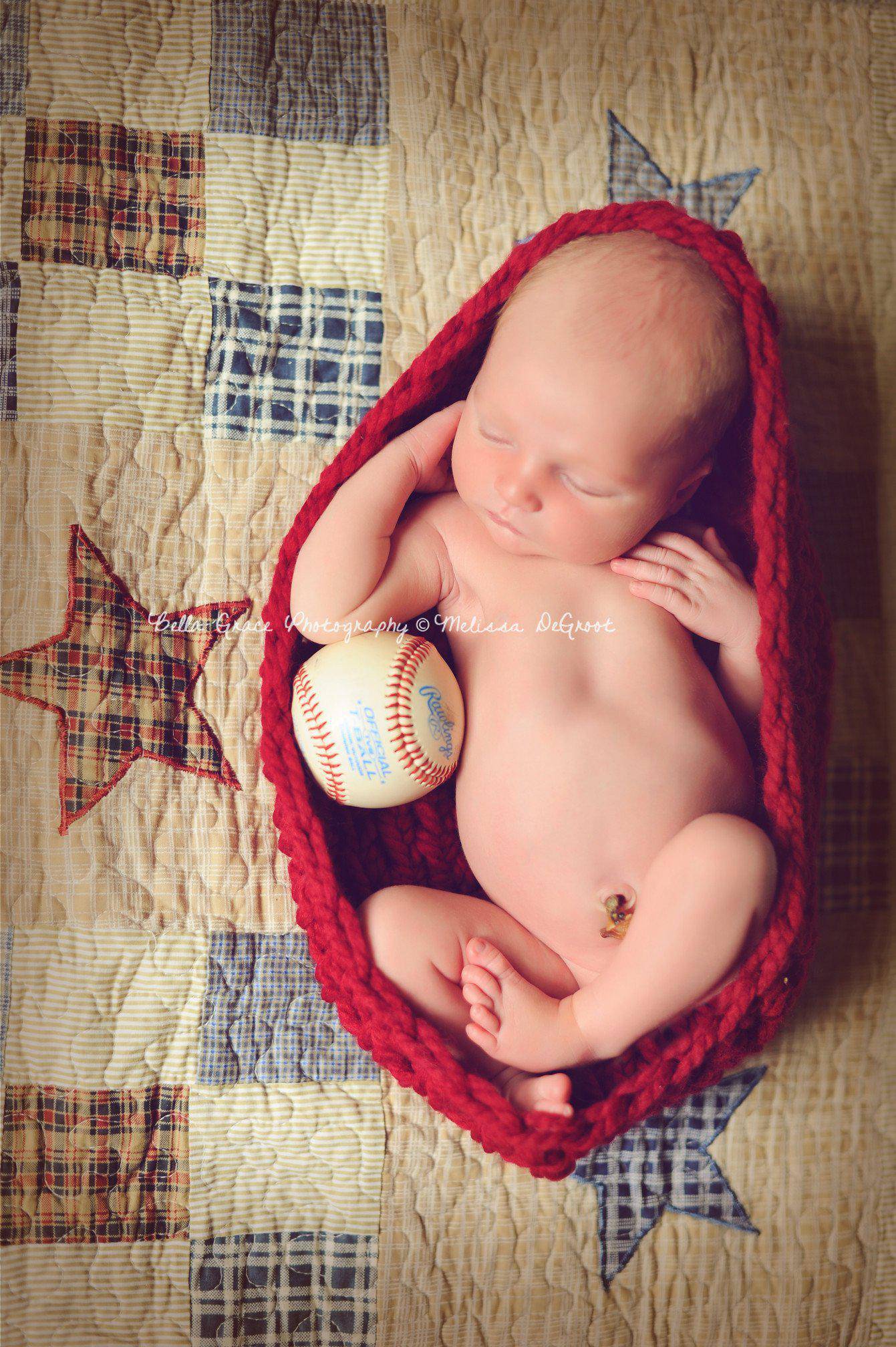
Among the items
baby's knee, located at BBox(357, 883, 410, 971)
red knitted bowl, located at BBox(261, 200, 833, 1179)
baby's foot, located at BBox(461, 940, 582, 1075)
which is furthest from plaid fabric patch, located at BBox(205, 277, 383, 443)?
baby's foot, located at BBox(461, 940, 582, 1075)

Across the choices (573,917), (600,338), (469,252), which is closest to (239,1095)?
(573,917)

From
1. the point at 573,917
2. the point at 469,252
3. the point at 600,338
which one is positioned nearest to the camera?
the point at 600,338

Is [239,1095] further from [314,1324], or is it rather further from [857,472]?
[857,472]

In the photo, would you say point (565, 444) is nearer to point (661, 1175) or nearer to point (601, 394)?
point (601, 394)

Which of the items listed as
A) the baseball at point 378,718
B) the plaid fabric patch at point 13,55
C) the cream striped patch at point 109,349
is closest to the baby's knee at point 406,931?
the baseball at point 378,718

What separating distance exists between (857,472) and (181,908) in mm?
1039

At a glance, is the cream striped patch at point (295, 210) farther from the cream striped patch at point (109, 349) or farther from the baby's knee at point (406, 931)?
the baby's knee at point (406, 931)

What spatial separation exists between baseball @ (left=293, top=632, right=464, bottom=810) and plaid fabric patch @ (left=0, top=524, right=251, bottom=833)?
0.19 meters

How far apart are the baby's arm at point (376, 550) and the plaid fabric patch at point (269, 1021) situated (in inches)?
15.3

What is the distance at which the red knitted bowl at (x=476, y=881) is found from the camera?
0.94 meters

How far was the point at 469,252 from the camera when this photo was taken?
1.20 m

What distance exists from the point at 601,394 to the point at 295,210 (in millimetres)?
548

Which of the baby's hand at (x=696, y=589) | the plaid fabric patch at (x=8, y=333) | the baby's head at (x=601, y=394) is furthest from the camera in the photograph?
the plaid fabric patch at (x=8, y=333)

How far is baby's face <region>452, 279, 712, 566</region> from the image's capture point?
35.1 inches
